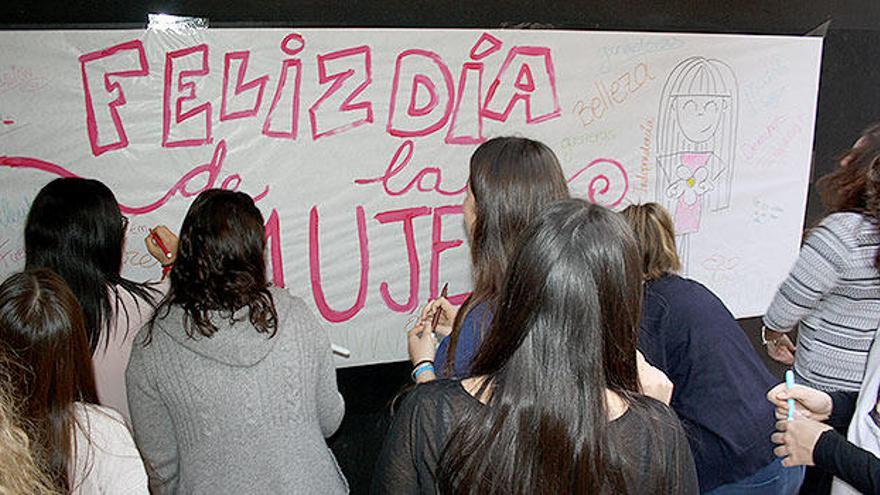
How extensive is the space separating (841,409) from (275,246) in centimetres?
154

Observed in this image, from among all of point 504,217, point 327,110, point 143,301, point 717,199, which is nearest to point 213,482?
point 143,301

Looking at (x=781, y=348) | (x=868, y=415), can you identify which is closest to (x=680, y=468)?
(x=868, y=415)

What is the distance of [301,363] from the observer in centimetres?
155

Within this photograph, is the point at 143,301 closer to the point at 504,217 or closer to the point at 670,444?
the point at 504,217

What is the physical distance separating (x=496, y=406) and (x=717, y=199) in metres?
2.07

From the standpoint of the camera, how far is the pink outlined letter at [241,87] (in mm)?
2076

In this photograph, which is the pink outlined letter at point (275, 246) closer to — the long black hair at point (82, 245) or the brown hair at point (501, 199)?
the long black hair at point (82, 245)

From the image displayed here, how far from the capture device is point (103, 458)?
1.12 metres

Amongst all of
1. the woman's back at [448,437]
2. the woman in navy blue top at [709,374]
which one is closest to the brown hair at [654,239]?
the woman in navy blue top at [709,374]

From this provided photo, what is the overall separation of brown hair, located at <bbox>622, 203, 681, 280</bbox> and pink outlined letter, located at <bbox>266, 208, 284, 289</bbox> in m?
1.03

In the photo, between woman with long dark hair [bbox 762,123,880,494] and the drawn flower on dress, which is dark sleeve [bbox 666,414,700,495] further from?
the drawn flower on dress

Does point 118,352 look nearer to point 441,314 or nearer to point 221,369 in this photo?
point 221,369

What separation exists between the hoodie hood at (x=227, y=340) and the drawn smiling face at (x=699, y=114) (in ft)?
5.88

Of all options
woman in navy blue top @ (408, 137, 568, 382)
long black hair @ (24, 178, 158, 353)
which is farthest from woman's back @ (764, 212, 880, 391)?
long black hair @ (24, 178, 158, 353)
